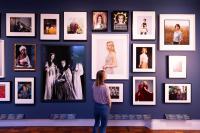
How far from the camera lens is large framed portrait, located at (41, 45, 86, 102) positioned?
8273 millimetres

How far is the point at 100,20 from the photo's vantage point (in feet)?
27.2

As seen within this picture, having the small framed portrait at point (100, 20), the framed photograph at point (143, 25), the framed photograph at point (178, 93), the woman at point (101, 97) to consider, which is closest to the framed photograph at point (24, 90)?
the small framed portrait at point (100, 20)

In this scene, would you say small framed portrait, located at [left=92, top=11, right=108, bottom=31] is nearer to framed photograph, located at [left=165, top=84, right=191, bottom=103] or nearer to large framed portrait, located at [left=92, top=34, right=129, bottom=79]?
large framed portrait, located at [left=92, top=34, right=129, bottom=79]

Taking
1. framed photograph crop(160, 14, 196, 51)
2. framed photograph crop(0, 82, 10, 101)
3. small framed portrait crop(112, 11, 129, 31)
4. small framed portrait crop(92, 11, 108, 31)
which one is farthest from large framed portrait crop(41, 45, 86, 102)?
framed photograph crop(160, 14, 196, 51)

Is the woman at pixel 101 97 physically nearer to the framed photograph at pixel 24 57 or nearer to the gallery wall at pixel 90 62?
the gallery wall at pixel 90 62

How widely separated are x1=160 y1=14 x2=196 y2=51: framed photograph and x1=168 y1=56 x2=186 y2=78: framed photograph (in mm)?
243

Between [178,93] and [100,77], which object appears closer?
[100,77]

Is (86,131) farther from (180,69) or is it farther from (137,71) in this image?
(180,69)

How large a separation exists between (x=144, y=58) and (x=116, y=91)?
1.05 m

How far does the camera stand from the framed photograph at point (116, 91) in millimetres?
8312

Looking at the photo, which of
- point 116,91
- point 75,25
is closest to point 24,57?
point 75,25

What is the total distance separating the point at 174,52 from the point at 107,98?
2631 mm

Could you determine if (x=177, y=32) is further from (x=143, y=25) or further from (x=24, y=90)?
(x=24, y=90)

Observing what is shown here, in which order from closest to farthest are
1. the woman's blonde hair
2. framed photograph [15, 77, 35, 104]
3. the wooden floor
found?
the woman's blonde hair
the wooden floor
framed photograph [15, 77, 35, 104]
